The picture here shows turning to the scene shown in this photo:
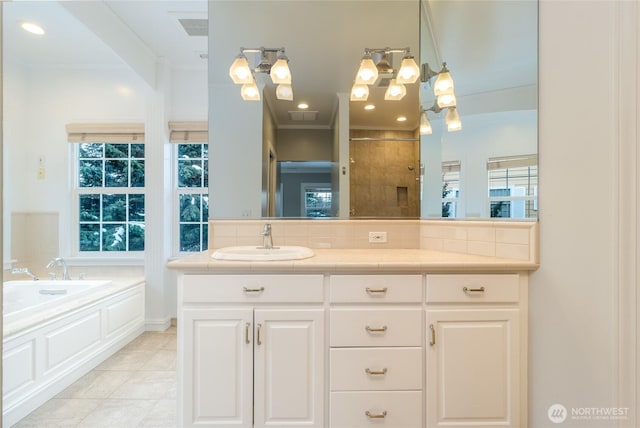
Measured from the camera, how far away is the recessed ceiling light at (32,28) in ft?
7.95

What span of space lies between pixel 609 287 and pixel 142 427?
7.57 feet

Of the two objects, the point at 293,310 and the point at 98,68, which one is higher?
the point at 98,68

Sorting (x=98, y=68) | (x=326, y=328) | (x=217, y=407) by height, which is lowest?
(x=217, y=407)

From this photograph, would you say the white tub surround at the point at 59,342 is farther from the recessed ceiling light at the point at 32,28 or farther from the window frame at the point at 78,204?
the recessed ceiling light at the point at 32,28

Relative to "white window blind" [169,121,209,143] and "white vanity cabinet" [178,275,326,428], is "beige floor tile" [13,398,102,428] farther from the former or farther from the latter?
"white window blind" [169,121,209,143]

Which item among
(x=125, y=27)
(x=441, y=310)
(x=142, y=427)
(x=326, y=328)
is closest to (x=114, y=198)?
(x=125, y=27)

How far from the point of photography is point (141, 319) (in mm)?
2896

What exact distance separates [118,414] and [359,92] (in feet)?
8.20

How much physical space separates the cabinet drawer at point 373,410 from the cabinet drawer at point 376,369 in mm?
35

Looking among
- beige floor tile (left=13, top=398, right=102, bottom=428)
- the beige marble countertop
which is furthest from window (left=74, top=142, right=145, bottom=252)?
the beige marble countertop

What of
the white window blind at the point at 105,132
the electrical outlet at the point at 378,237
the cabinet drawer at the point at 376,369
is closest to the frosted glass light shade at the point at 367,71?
the electrical outlet at the point at 378,237

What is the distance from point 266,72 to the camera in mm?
2014

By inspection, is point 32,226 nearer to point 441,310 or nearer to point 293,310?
point 293,310

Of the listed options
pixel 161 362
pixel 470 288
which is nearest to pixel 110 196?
pixel 161 362
